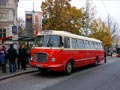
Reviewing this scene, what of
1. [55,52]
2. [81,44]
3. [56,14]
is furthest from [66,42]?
[56,14]

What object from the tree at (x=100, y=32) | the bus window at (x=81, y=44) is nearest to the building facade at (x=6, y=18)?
the tree at (x=100, y=32)

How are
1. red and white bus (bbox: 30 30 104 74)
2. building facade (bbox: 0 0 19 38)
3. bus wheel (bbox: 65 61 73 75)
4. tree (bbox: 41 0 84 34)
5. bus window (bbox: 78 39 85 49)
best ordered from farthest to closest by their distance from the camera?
1. building facade (bbox: 0 0 19 38)
2. tree (bbox: 41 0 84 34)
3. bus window (bbox: 78 39 85 49)
4. bus wheel (bbox: 65 61 73 75)
5. red and white bus (bbox: 30 30 104 74)

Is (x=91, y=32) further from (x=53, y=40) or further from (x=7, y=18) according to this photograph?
(x=53, y=40)

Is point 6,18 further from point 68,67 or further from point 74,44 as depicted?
point 68,67

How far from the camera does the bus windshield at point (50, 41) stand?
55.7 feet

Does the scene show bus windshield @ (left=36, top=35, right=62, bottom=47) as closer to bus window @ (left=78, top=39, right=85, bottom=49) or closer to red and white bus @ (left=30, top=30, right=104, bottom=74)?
red and white bus @ (left=30, top=30, right=104, bottom=74)

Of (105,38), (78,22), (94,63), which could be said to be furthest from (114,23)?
(94,63)

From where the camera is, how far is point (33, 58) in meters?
17.2

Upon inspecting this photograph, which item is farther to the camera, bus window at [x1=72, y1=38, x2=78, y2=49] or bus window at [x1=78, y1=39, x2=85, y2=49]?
bus window at [x1=78, y1=39, x2=85, y2=49]

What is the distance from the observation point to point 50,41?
17.1 meters

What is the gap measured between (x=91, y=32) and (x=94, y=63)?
26713 mm

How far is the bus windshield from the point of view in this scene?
16969 mm

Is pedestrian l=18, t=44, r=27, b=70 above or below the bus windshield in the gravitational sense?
below

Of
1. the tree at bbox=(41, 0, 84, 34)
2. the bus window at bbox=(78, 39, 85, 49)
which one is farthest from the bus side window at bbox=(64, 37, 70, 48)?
the tree at bbox=(41, 0, 84, 34)
